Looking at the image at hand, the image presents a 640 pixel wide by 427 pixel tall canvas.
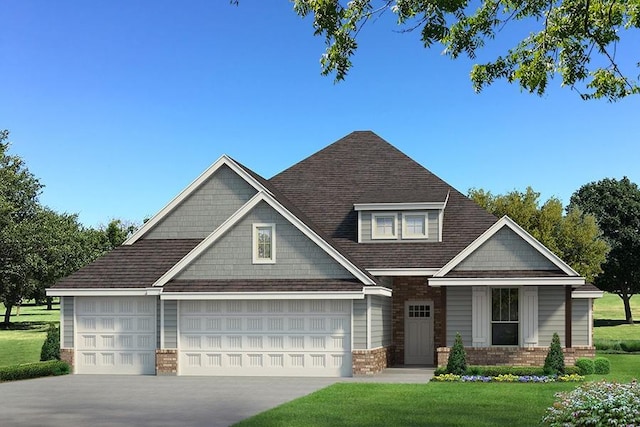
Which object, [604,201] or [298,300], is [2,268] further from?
[604,201]

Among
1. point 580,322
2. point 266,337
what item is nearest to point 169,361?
point 266,337

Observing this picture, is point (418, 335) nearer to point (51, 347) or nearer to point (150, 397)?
point (51, 347)

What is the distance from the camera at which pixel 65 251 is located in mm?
62844

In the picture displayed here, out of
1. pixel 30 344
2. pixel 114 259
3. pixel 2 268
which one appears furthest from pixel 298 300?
pixel 2 268

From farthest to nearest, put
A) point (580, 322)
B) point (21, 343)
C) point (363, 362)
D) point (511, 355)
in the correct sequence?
point (21, 343)
point (580, 322)
point (511, 355)
point (363, 362)

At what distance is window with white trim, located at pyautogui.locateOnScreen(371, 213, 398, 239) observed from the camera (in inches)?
1257

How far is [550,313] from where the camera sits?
29031 mm

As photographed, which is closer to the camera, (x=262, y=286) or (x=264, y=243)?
(x=262, y=286)

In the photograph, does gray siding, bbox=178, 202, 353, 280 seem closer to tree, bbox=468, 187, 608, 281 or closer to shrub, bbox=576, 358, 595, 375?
shrub, bbox=576, 358, 595, 375

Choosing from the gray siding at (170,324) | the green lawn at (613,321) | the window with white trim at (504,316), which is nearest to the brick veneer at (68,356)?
the gray siding at (170,324)

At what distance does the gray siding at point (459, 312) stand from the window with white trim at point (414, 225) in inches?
118

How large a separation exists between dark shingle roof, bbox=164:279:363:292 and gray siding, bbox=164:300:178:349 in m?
0.73

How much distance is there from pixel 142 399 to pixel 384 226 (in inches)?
532

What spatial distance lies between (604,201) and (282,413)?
209 ft
